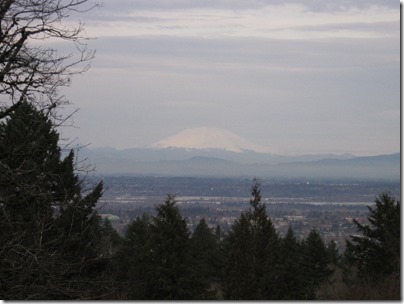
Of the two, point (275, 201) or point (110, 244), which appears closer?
point (110, 244)

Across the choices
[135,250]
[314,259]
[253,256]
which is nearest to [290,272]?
[253,256]

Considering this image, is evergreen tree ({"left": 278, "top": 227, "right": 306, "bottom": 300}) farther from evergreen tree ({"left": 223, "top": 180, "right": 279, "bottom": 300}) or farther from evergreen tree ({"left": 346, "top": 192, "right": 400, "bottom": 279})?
evergreen tree ({"left": 346, "top": 192, "right": 400, "bottom": 279})

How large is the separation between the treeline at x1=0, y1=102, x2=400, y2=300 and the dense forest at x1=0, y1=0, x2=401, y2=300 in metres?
0.03

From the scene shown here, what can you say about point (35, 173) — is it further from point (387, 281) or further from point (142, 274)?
point (142, 274)

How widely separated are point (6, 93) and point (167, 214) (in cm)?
1884

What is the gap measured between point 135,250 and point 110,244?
28.3ft

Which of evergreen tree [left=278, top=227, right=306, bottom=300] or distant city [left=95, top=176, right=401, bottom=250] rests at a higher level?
distant city [left=95, top=176, right=401, bottom=250]

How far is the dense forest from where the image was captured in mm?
9203

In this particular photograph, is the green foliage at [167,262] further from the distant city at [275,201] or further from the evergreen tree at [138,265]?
the distant city at [275,201]

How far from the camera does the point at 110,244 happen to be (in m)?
21.6

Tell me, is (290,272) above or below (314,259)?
below

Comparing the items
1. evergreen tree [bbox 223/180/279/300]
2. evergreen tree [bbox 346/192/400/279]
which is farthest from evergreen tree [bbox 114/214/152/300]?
evergreen tree [bbox 346/192/400/279]

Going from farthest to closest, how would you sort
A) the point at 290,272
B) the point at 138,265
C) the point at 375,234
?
1. the point at 290,272
2. the point at 375,234
3. the point at 138,265

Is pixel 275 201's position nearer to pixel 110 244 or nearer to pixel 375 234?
pixel 375 234
